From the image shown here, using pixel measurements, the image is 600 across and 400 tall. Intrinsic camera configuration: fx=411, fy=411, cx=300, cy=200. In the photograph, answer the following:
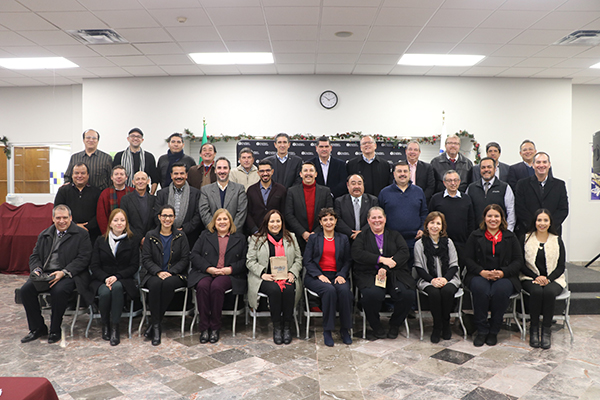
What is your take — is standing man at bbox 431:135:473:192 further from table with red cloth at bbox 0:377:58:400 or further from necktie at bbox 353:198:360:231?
table with red cloth at bbox 0:377:58:400

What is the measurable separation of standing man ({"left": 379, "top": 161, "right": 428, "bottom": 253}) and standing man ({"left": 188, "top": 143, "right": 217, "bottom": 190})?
2163 mm

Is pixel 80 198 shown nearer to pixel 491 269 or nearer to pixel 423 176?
pixel 423 176

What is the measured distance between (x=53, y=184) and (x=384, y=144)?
23.0 feet

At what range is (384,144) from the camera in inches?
308

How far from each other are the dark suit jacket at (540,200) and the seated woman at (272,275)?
2.58 meters

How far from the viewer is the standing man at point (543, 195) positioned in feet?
14.9

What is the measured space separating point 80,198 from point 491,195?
458 centimetres

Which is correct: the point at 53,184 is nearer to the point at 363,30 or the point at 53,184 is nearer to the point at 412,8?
the point at 363,30

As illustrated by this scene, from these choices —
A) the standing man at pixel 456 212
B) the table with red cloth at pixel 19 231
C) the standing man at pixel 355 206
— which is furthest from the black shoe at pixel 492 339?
the table with red cloth at pixel 19 231

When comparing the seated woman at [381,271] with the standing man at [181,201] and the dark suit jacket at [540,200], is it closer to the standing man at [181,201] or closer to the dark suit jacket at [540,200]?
the dark suit jacket at [540,200]

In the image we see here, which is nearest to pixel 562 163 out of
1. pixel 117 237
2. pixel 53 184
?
pixel 117 237

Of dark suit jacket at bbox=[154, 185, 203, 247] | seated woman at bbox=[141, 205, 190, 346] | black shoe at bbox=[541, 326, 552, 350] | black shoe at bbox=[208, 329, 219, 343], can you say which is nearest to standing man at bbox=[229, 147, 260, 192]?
dark suit jacket at bbox=[154, 185, 203, 247]

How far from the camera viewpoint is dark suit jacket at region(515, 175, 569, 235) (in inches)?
179

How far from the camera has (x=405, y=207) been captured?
4441mm
